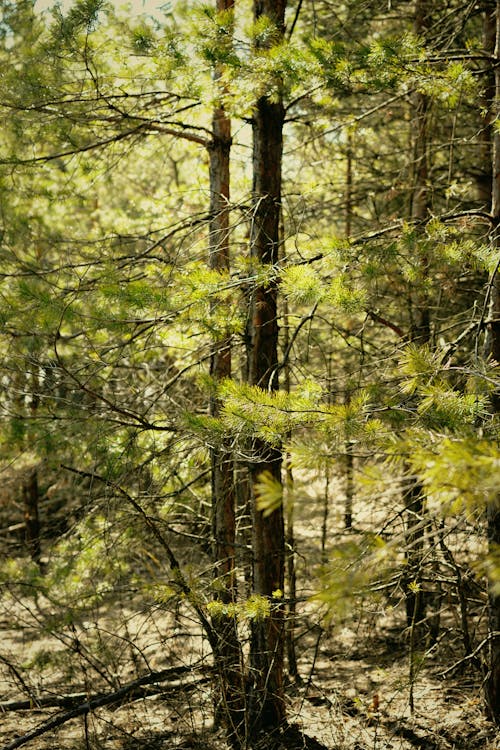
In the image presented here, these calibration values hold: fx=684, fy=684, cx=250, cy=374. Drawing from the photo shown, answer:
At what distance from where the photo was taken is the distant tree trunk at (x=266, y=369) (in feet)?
17.7

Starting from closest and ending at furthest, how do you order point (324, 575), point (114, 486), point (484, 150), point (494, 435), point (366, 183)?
1. point (324, 575)
2. point (494, 435)
3. point (114, 486)
4. point (484, 150)
5. point (366, 183)

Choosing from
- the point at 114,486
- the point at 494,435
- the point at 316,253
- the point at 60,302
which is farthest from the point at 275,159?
the point at 494,435

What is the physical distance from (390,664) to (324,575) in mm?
5937

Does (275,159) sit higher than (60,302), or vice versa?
(275,159)

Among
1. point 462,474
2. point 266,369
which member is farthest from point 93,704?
point 462,474

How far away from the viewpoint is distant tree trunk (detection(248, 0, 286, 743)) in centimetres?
539

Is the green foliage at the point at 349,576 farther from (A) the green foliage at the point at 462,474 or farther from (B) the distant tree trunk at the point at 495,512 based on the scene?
(B) the distant tree trunk at the point at 495,512

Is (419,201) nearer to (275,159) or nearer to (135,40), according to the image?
(275,159)

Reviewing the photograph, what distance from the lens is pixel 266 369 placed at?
5621 millimetres

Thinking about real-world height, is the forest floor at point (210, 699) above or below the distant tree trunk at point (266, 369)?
below

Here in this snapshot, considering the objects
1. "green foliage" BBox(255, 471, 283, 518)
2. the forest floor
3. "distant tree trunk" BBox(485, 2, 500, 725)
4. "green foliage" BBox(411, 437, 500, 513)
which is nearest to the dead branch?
the forest floor

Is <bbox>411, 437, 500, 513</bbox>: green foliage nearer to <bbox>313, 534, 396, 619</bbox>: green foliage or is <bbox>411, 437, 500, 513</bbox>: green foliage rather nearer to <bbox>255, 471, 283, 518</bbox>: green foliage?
<bbox>313, 534, 396, 619</bbox>: green foliage

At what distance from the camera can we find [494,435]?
10.1 ft

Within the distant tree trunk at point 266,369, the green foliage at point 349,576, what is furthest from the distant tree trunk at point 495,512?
the green foliage at point 349,576
